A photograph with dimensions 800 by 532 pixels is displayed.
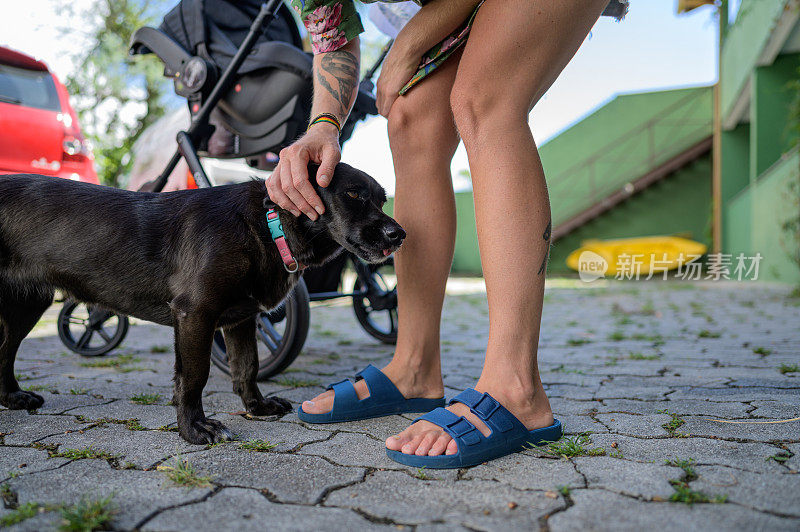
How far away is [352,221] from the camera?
6.04 feet

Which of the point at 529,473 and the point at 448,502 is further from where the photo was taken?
the point at 529,473

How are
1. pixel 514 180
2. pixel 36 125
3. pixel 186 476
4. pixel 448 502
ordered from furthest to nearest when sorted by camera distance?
pixel 36 125
pixel 514 180
pixel 186 476
pixel 448 502

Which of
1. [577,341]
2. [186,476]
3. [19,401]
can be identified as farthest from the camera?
[577,341]

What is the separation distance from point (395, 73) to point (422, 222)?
0.49 meters

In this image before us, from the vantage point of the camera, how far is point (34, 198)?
1.90m

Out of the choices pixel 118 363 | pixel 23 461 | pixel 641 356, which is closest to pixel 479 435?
pixel 23 461

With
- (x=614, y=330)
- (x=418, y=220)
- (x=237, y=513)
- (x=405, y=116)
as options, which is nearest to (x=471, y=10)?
(x=405, y=116)

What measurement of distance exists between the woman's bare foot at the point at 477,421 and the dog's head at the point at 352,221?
1.82 ft

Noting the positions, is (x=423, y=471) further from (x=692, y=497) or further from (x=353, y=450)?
(x=692, y=497)

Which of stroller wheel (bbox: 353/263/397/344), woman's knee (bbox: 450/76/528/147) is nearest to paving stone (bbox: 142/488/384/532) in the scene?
woman's knee (bbox: 450/76/528/147)

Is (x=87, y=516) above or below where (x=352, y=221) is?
below

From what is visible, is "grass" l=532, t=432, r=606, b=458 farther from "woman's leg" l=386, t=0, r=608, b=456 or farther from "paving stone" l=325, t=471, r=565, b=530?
"paving stone" l=325, t=471, r=565, b=530

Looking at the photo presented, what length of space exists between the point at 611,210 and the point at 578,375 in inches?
475

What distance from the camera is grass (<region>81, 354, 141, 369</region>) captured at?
286 cm
